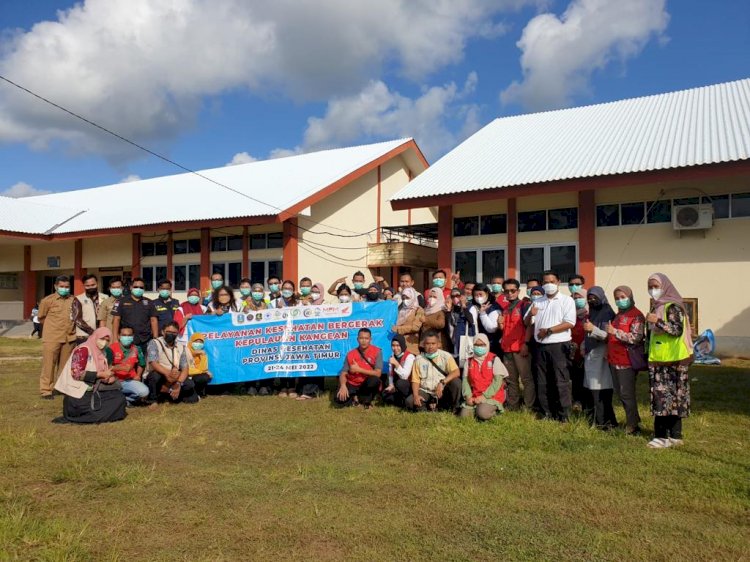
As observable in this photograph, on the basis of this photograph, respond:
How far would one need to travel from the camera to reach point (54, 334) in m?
8.80

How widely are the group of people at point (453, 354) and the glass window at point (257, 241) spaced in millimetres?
8824

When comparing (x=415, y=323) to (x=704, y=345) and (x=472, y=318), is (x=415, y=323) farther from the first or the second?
(x=704, y=345)

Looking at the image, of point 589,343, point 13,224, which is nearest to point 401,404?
point 589,343

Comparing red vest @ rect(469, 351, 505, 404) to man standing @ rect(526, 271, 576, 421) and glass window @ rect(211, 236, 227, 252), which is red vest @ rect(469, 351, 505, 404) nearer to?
man standing @ rect(526, 271, 576, 421)

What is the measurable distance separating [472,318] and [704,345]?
6800 millimetres

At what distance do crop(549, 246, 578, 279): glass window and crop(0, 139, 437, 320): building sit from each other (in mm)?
5216

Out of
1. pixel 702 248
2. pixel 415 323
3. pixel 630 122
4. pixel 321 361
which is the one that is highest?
pixel 630 122

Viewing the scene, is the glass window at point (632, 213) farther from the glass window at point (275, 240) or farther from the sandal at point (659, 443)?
the glass window at point (275, 240)

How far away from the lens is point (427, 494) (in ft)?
14.7

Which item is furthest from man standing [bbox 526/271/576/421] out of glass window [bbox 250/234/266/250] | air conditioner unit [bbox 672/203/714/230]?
glass window [bbox 250/234/266/250]

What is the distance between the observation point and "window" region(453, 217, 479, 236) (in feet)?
49.4

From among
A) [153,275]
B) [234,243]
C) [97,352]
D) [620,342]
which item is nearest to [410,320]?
[620,342]

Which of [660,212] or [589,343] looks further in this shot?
[660,212]

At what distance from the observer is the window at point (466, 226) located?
1505cm
